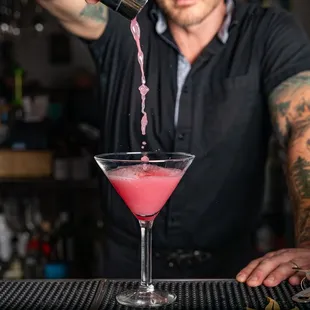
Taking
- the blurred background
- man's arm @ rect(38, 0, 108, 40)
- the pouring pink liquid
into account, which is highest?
man's arm @ rect(38, 0, 108, 40)

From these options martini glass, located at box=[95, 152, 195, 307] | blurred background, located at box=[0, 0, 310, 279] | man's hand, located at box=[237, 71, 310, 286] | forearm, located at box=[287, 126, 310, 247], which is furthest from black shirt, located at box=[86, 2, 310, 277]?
blurred background, located at box=[0, 0, 310, 279]

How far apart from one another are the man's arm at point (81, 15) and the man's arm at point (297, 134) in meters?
0.63

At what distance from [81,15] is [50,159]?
158 centimetres

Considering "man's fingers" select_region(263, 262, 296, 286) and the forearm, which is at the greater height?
the forearm

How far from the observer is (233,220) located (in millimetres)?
2223

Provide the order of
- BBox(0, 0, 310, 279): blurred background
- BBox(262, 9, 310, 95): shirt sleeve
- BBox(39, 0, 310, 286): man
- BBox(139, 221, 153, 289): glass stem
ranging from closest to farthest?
1. BBox(139, 221, 153, 289): glass stem
2. BBox(262, 9, 310, 95): shirt sleeve
3. BBox(39, 0, 310, 286): man
4. BBox(0, 0, 310, 279): blurred background

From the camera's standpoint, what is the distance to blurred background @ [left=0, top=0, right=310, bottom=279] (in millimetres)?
3498

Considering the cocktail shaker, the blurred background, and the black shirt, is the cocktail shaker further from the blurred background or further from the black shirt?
the blurred background

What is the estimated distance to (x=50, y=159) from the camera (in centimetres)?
360

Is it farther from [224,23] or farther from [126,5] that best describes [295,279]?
[224,23]

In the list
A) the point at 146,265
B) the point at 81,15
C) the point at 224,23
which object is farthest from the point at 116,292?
the point at 224,23

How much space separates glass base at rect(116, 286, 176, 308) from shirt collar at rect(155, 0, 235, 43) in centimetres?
107

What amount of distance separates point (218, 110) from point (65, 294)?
96 cm

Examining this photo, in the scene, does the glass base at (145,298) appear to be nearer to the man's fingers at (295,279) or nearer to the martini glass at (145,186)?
the martini glass at (145,186)
